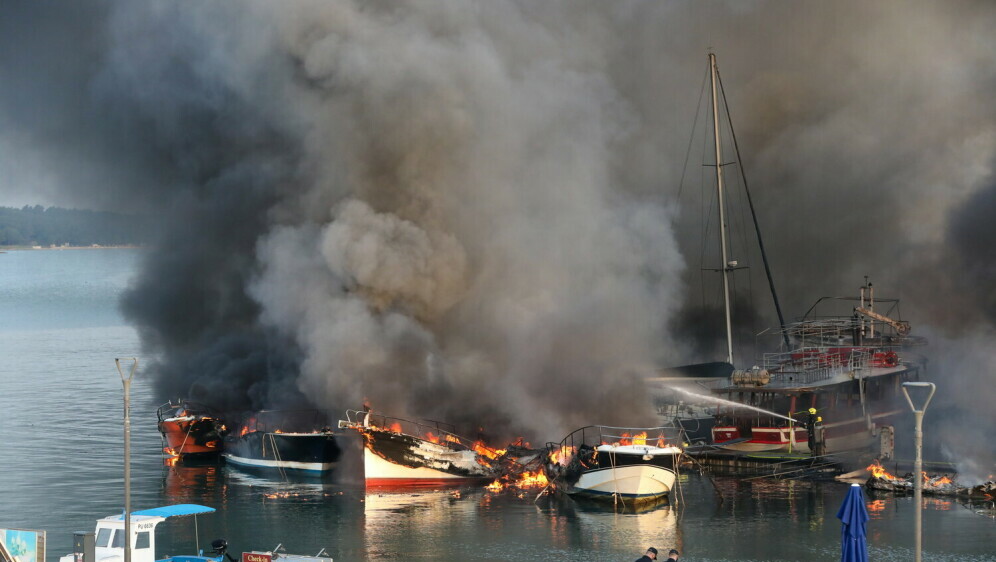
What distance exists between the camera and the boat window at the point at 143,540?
104ft

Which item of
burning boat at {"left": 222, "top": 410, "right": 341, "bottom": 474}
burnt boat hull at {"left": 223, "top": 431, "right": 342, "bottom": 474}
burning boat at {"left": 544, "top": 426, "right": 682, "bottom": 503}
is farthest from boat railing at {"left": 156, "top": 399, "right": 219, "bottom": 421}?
burning boat at {"left": 544, "top": 426, "right": 682, "bottom": 503}

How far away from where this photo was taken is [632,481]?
47531 mm

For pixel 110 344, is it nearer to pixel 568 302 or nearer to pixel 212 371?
pixel 212 371

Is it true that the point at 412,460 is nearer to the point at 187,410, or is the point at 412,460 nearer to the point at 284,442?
the point at 284,442

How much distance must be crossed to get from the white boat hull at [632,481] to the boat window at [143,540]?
21.9 meters

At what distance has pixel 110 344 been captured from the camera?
5846 inches

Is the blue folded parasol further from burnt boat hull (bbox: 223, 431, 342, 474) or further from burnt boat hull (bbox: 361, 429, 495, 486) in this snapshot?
burnt boat hull (bbox: 223, 431, 342, 474)

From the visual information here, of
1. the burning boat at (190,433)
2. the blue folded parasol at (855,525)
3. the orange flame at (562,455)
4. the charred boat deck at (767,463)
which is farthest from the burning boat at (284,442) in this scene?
the blue folded parasol at (855,525)

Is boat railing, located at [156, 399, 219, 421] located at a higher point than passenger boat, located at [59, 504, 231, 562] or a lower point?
higher

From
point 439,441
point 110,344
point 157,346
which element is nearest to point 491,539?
point 439,441

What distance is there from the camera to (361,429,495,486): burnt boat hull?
173 feet

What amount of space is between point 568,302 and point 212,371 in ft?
85.2

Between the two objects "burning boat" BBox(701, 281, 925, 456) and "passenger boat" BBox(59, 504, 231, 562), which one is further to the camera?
"burning boat" BBox(701, 281, 925, 456)

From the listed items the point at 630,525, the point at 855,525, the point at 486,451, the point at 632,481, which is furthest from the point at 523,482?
the point at 855,525
